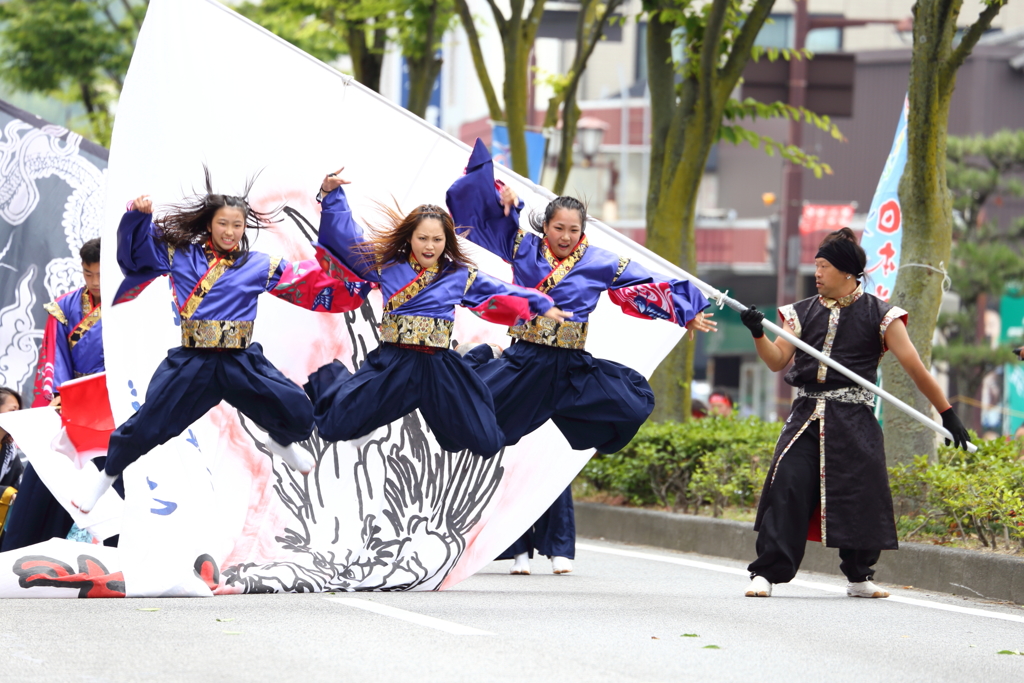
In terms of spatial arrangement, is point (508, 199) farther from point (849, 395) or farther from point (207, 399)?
point (849, 395)

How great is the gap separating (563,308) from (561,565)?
2.06 metres

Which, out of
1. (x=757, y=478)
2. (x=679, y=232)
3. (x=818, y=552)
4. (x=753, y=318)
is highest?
(x=679, y=232)

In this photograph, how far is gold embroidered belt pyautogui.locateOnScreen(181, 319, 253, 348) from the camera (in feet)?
22.7

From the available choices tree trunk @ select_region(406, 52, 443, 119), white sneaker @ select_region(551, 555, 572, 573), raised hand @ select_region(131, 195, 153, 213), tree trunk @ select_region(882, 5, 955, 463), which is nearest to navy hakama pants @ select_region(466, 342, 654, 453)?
white sneaker @ select_region(551, 555, 572, 573)

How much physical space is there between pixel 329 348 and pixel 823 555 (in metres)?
3.39

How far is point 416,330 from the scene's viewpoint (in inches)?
269

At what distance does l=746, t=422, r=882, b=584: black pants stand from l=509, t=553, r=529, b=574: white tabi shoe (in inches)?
63.9

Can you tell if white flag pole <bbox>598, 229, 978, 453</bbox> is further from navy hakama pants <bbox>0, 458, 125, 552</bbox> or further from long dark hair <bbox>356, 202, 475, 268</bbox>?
navy hakama pants <bbox>0, 458, 125, 552</bbox>

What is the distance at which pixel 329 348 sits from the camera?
26.2 feet

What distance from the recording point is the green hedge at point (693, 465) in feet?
34.8

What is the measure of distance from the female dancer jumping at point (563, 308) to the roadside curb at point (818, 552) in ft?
6.70

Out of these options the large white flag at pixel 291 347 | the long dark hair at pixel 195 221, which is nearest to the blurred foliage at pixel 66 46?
the large white flag at pixel 291 347

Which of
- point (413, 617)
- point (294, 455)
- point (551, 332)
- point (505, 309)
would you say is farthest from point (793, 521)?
point (294, 455)

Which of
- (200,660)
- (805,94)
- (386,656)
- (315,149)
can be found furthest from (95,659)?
(805,94)
